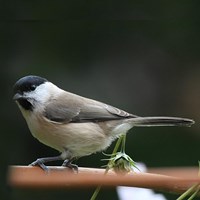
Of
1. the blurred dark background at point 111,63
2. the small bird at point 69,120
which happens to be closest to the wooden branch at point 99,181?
the small bird at point 69,120

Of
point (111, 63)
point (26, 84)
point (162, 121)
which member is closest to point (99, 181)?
point (162, 121)

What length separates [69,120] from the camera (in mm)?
1736

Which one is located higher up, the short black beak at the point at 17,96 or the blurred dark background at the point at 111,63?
the blurred dark background at the point at 111,63

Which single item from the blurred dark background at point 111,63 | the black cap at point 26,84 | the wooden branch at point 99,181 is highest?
the blurred dark background at point 111,63

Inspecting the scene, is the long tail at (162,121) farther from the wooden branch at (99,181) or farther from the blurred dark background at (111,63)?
the blurred dark background at (111,63)

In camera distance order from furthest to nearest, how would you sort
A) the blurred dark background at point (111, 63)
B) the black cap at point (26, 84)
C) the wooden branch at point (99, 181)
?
the blurred dark background at point (111, 63)
the black cap at point (26, 84)
the wooden branch at point (99, 181)

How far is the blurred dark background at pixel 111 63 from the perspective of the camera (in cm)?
290

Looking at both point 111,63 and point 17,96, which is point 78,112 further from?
point 111,63

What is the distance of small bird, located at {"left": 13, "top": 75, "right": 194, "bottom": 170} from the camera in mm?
1660

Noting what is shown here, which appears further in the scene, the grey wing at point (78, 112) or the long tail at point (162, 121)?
the grey wing at point (78, 112)

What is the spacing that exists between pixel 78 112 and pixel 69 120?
3 cm

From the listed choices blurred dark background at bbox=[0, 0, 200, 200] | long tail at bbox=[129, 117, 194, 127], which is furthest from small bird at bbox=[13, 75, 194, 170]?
blurred dark background at bbox=[0, 0, 200, 200]

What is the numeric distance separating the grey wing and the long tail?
0.07 m

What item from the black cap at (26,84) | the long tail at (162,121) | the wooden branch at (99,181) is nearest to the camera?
the wooden branch at (99,181)
